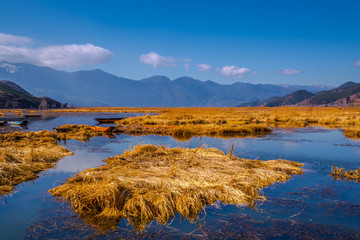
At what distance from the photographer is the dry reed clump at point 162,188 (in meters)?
7.51

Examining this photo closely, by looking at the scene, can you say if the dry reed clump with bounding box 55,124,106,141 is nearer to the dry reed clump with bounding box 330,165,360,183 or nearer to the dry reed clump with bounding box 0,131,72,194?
the dry reed clump with bounding box 0,131,72,194

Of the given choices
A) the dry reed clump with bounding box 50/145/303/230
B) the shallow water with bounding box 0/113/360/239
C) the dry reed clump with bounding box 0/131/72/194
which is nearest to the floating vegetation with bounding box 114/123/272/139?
the dry reed clump with bounding box 0/131/72/194

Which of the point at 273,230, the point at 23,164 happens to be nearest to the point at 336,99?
the point at 23,164

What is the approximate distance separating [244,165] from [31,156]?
985 cm

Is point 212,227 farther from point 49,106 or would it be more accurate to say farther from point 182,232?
point 49,106

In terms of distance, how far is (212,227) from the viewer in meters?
6.89

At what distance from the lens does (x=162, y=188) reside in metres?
8.70

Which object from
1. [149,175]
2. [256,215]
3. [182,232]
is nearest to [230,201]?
[256,215]

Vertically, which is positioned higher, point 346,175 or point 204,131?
point 204,131

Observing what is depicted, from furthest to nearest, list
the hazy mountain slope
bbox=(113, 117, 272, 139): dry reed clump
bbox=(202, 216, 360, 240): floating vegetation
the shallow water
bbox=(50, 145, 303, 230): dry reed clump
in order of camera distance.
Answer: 1. the hazy mountain slope
2. bbox=(113, 117, 272, 139): dry reed clump
3. bbox=(50, 145, 303, 230): dry reed clump
4. the shallow water
5. bbox=(202, 216, 360, 240): floating vegetation

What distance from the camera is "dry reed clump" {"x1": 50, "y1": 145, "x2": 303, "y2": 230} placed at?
751 centimetres

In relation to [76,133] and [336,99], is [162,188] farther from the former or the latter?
[336,99]

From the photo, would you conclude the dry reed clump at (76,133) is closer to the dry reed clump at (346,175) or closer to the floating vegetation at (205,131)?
the floating vegetation at (205,131)

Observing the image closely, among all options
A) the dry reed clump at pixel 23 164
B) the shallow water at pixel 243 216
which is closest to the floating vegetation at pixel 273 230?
the shallow water at pixel 243 216
